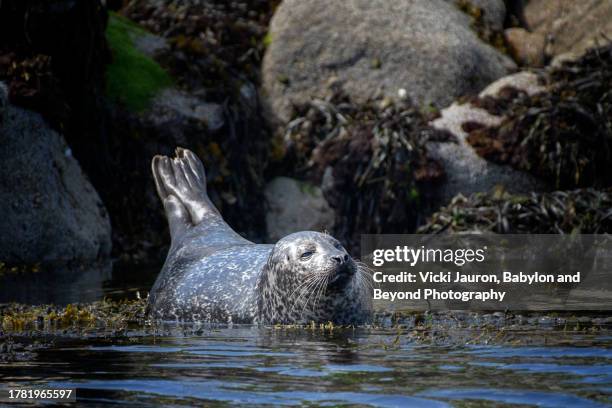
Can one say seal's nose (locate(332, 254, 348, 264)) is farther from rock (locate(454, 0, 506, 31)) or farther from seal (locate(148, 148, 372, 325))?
rock (locate(454, 0, 506, 31))

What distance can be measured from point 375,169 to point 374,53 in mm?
3531

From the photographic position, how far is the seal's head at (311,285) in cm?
752

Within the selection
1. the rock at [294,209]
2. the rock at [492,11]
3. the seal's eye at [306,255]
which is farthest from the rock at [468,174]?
the seal's eye at [306,255]

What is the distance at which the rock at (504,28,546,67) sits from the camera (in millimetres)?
19047

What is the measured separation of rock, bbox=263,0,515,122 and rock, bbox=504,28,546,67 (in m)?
0.49

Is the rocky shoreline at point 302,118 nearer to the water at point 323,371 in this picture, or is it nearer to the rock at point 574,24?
the rock at point 574,24

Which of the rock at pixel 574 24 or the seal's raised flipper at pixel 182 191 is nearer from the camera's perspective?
the seal's raised flipper at pixel 182 191

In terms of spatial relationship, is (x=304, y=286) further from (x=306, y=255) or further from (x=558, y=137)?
(x=558, y=137)

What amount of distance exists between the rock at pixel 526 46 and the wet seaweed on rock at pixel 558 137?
2.65 metres

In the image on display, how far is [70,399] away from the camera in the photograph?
498 centimetres

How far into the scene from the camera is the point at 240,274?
27.8 feet

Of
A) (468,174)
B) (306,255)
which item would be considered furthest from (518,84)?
(306,255)

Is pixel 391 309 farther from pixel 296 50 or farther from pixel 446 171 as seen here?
pixel 296 50

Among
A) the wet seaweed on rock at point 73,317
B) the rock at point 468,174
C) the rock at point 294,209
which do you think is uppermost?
the rock at point 468,174
